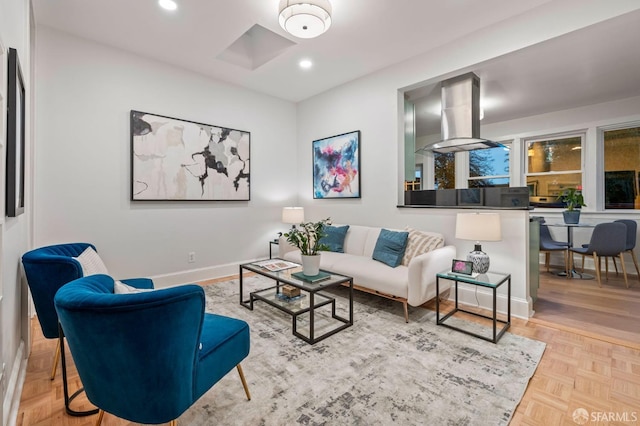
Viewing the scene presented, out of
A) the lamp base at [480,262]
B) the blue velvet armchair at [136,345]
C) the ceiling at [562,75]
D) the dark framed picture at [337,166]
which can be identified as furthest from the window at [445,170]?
the blue velvet armchair at [136,345]

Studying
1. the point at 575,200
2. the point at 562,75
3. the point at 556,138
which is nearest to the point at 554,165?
the point at 556,138

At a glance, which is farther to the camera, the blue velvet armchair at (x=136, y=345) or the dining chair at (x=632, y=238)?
the dining chair at (x=632, y=238)

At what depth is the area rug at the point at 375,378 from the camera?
159 centimetres

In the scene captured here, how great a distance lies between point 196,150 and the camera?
4.07 m

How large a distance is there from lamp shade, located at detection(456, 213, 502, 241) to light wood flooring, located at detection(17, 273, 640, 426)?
0.86 m

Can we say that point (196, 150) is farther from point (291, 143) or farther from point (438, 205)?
point (438, 205)

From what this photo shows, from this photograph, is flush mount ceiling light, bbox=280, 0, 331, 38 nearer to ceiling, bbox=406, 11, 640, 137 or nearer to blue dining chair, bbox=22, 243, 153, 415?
ceiling, bbox=406, 11, 640, 137

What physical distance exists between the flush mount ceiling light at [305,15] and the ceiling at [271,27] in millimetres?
314

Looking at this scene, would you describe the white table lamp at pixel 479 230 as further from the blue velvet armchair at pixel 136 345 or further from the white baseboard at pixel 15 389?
the white baseboard at pixel 15 389

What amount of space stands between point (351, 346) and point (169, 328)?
62.8 inches

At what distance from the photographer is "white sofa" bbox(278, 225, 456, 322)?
2715 mm

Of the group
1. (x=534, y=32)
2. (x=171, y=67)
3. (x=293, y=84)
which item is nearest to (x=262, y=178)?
(x=293, y=84)

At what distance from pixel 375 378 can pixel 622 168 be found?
18.5 feet

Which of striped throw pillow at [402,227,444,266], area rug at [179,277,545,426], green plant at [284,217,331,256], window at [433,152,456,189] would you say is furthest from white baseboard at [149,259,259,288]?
window at [433,152,456,189]
